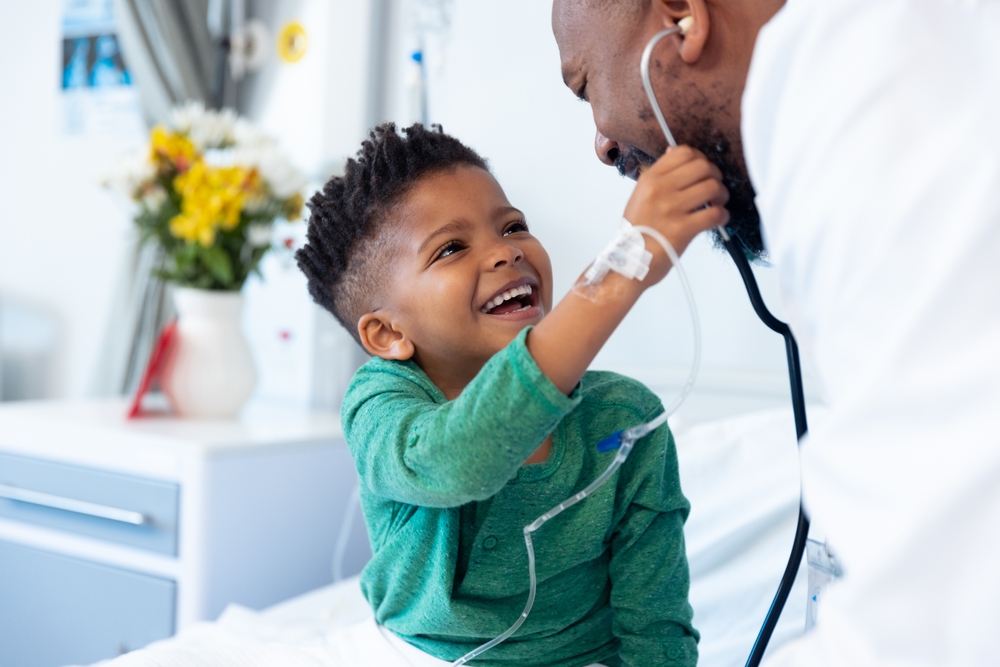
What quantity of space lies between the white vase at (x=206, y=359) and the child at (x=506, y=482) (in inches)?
40.3

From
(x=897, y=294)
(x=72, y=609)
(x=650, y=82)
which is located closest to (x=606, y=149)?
(x=650, y=82)

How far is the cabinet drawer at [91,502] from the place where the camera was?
169 cm

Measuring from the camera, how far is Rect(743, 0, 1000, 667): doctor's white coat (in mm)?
505

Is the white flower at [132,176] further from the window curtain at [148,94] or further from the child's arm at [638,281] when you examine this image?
the child's arm at [638,281]

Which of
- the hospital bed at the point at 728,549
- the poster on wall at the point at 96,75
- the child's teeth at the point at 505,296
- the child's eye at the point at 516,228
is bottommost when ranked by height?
the hospital bed at the point at 728,549

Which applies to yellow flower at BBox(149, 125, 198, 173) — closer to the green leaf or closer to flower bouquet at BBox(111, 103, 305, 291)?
flower bouquet at BBox(111, 103, 305, 291)

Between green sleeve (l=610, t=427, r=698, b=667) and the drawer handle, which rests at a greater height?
green sleeve (l=610, t=427, r=698, b=667)

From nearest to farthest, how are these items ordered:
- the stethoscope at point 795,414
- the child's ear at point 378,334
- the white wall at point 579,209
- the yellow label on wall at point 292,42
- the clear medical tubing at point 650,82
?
1. the clear medical tubing at point 650,82
2. the stethoscope at point 795,414
3. the child's ear at point 378,334
4. the white wall at point 579,209
5. the yellow label on wall at point 292,42

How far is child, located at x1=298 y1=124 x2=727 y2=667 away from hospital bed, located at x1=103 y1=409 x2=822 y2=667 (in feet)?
0.81

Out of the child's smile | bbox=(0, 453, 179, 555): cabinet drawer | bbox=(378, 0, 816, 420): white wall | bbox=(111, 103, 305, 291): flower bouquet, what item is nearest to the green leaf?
bbox=(111, 103, 305, 291): flower bouquet

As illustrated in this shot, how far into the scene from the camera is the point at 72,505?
1.75m

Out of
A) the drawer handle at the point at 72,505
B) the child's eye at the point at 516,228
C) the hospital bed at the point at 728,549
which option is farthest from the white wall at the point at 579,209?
the drawer handle at the point at 72,505

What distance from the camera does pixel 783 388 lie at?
1536 mm

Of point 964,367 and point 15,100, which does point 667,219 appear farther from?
point 15,100
